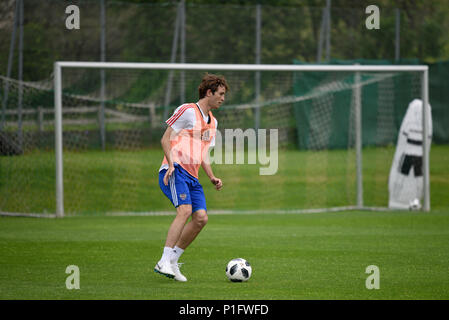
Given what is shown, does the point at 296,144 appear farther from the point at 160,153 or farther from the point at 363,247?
the point at 363,247

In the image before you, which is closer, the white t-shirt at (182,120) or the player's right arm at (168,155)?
the player's right arm at (168,155)

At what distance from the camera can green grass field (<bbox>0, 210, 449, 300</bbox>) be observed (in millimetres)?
6586

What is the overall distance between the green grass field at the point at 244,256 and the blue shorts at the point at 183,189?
0.71 metres

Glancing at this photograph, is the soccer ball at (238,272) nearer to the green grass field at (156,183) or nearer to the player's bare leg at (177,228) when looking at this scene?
the player's bare leg at (177,228)

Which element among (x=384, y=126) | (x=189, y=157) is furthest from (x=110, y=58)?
(x=189, y=157)

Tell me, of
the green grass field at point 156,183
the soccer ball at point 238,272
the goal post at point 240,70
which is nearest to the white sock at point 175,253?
the soccer ball at point 238,272

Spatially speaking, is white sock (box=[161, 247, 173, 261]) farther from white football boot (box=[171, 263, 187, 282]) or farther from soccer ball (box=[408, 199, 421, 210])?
soccer ball (box=[408, 199, 421, 210])

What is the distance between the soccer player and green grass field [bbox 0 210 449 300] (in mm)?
377

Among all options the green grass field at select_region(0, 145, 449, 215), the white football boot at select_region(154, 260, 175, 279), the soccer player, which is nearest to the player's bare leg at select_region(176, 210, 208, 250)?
the soccer player

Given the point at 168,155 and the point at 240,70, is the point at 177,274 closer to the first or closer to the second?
the point at 168,155

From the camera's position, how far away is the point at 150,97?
2077cm

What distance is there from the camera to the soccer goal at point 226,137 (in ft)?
44.9

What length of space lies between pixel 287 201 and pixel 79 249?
699 centimetres

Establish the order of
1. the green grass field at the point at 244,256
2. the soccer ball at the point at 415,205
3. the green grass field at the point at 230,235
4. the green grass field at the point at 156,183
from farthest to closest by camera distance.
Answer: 1. the green grass field at the point at 156,183
2. the soccer ball at the point at 415,205
3. the green grass field at the point at 230,235
4. the green grass field at the point at 244,256
